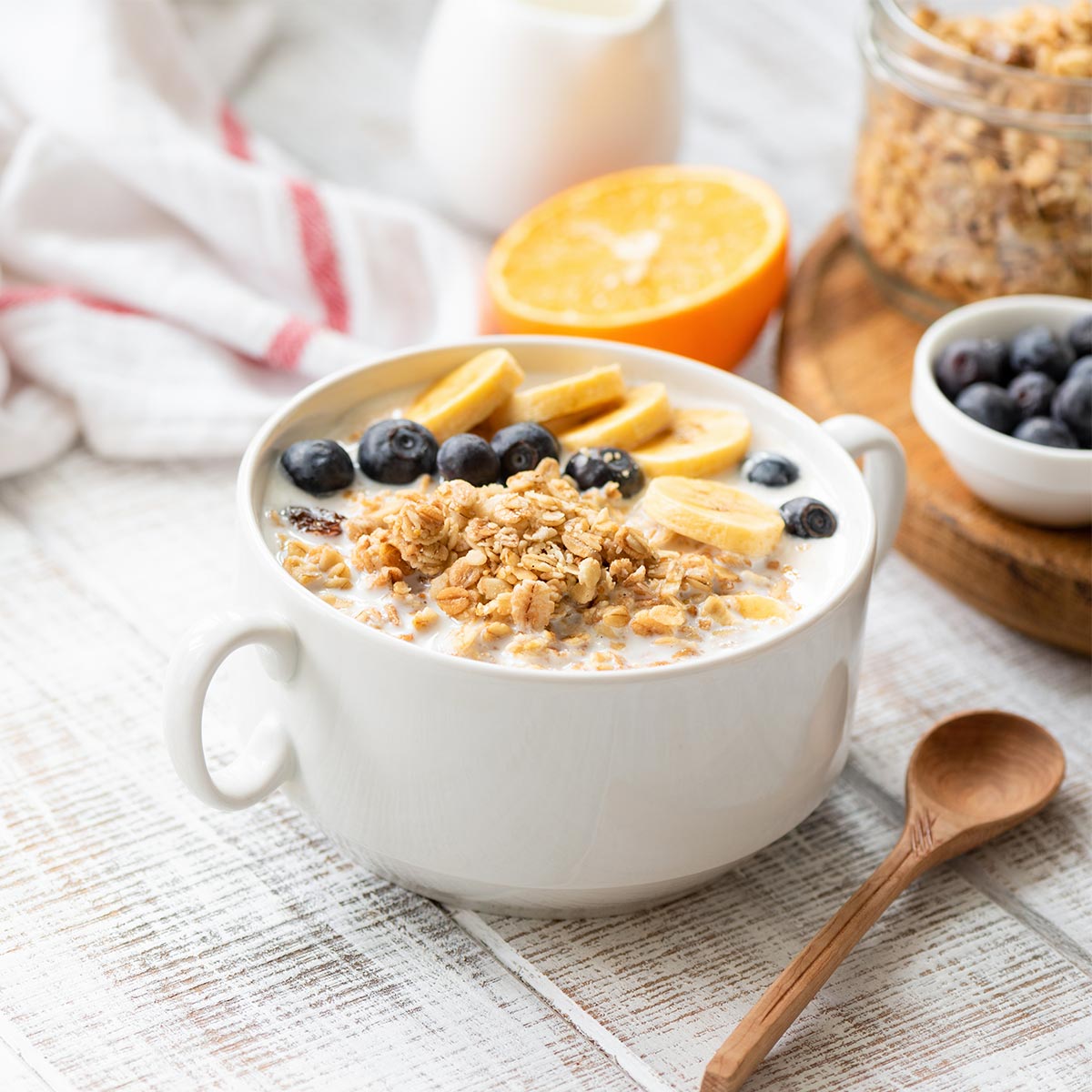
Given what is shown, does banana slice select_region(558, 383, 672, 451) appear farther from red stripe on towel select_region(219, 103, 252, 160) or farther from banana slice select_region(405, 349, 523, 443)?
red stripe on towel select_region(219, 103, 252, 160)

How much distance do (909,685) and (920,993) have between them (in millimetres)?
336

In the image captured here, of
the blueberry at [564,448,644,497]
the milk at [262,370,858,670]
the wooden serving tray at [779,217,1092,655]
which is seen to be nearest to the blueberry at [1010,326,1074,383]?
the wooden serving tray at [779,217,1092,655]

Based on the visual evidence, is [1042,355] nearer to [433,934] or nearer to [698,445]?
[698,445]

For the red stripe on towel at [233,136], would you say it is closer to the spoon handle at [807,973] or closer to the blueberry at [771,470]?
the blueberry at [771,470]

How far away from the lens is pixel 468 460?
1065 mm

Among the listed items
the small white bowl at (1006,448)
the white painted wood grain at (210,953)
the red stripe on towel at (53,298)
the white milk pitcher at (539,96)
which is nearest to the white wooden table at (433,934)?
the white painted wood grain at (210,953)

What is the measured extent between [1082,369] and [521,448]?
56cm

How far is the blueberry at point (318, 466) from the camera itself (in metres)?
1.05

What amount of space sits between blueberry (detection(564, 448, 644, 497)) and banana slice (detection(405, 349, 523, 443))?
82 millimetres

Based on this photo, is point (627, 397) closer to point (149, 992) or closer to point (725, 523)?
point (725, 523)

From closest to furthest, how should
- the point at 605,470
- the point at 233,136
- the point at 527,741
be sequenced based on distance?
the point at 527,741 < the point at 605,470 < the point at 233,136

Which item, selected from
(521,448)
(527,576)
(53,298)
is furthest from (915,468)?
(53,298)

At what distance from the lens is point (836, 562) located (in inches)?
40.2

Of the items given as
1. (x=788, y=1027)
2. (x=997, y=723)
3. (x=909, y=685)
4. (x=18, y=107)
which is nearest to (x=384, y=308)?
(x=18, y=107)
